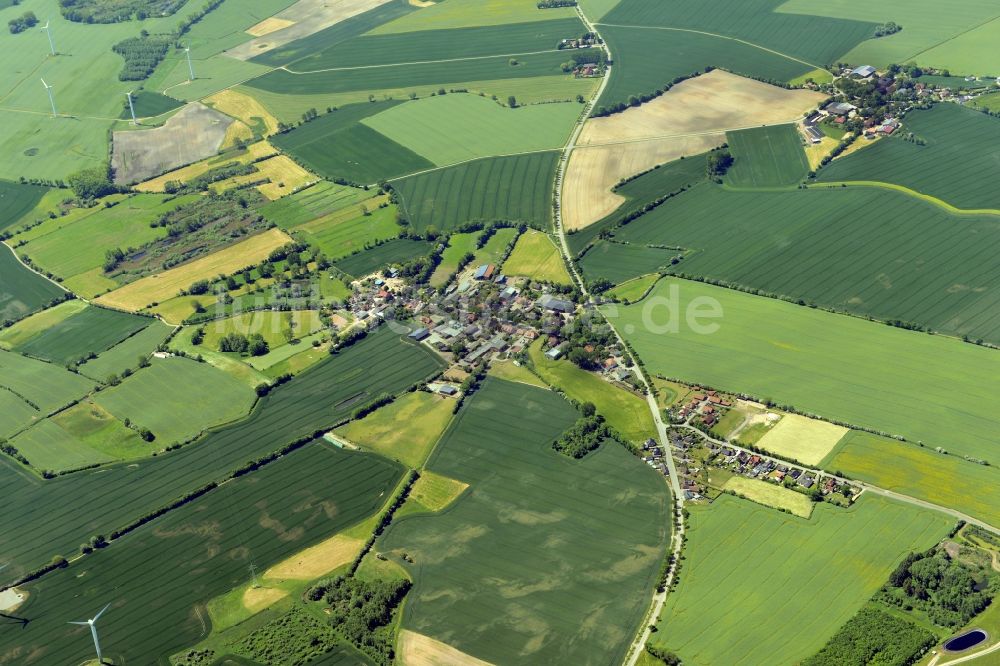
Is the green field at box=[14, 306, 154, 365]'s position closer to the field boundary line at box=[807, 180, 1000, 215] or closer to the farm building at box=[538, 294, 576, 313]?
the farm building at box=[538, 294, 576, 313]

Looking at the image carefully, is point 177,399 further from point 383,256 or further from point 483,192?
point 483,192

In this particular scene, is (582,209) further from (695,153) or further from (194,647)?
(194,647)

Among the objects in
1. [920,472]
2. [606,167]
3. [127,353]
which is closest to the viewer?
[920,472]

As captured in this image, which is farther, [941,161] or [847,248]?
[941,161]

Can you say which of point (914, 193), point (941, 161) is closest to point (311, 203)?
point (914, 193)

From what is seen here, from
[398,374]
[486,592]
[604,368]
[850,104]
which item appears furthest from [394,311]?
[850,104]

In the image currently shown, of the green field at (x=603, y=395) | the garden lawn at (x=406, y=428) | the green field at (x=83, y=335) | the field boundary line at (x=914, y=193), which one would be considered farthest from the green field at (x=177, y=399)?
the field boundary line at (x=914, y=193)

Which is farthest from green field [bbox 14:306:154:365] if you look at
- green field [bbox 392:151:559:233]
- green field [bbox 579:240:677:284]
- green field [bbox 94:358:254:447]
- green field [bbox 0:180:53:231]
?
green field [bbox 579:240:677:284]

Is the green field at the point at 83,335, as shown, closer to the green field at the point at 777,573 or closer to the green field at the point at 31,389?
the green field at the point at 31,389
